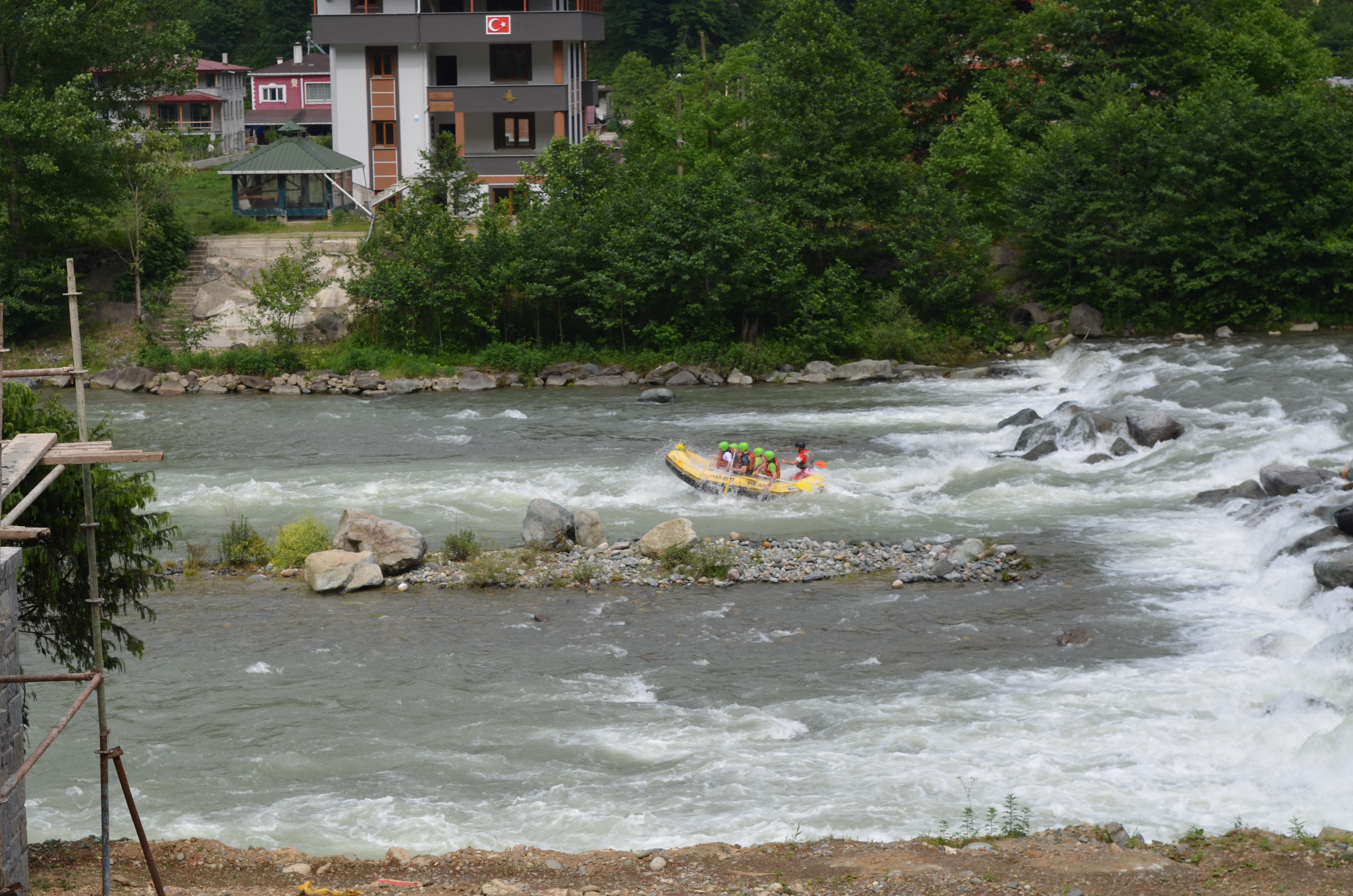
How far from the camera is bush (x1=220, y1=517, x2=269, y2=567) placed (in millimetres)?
21172

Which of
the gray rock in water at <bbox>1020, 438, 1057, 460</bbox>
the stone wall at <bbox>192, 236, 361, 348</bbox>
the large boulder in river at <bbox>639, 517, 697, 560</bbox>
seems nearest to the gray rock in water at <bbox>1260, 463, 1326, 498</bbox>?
the gray rock in water at <bbox>1020, 438, 1057, 460</bbox>

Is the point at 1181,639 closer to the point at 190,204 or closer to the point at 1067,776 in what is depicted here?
the point at 1067,776

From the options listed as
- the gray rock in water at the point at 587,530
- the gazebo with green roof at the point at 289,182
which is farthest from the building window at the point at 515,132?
the gray rock in water at the point at 587,530

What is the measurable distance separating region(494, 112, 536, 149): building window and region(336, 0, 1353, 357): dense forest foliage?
Result: 7408 millimetres

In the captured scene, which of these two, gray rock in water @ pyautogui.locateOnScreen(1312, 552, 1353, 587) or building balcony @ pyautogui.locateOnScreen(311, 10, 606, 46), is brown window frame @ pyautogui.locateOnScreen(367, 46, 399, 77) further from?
gray rock in water @ pyautogui.locateOnScreen(1312, 552, 1353, 587)

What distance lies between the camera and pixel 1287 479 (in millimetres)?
21750

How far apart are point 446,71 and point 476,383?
685 inches

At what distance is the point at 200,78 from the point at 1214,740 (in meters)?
70.6

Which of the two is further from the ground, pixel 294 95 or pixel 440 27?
pixel 294 95

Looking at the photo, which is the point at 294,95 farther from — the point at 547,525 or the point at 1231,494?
the point at 1231,494

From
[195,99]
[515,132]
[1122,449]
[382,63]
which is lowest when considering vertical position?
[1122,449]

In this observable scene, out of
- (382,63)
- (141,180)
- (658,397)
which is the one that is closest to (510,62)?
(382,63)

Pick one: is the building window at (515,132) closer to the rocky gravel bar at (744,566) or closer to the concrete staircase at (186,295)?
the concrete staircase at (186,295)

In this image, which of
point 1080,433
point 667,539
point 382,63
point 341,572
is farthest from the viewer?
point 382,63
